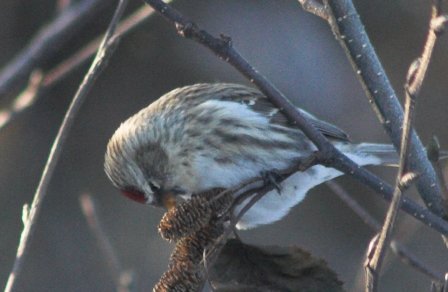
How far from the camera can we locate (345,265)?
6562mm

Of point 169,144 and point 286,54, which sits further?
point 286,54

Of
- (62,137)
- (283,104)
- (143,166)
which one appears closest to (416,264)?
(283,104)

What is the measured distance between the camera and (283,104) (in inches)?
81.6

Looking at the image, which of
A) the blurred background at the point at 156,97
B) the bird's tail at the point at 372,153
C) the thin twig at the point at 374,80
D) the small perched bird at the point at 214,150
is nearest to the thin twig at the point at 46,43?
the small perched bird at the point at 214,150

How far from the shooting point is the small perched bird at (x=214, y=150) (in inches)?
123

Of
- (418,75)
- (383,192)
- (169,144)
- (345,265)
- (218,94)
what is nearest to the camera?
(418,75)

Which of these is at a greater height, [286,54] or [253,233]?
[286,54]

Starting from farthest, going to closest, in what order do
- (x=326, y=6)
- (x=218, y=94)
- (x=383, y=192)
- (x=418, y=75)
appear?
1. (x=218, y=94)
2. (x=326, y=6)
3. (x=383, y=192)
4. (x=418, y=75)

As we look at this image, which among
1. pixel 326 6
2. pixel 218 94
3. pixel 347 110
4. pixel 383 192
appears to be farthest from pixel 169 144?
pixel 347 110

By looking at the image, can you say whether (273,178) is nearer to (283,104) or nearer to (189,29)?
(283,104)

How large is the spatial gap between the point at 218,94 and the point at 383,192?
1495 millimetres

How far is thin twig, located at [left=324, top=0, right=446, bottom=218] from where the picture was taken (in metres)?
2.38

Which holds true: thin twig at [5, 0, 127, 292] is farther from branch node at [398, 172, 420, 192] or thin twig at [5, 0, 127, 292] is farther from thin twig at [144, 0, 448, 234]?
branch node at [398, 172, 420, 192]

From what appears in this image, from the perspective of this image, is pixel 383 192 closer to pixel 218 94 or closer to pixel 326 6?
pixel 326 6
